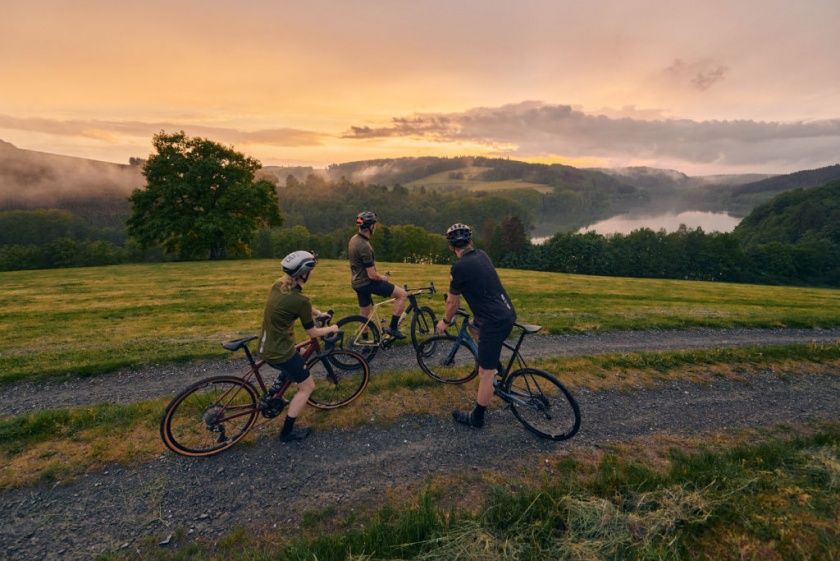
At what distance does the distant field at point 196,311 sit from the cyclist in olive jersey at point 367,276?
4.34 metres

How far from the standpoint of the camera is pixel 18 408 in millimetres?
6926

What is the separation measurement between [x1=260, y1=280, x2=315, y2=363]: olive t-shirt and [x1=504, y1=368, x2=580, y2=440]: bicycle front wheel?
3.65m

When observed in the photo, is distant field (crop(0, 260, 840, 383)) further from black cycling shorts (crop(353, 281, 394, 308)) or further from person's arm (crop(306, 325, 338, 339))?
person's arm (crop(306, 325, 338, 339))

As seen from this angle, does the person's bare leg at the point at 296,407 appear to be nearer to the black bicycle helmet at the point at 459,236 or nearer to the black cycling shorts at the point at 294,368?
the black cycling shorts at the point at 294,368

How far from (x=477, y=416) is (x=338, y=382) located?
2885 mm

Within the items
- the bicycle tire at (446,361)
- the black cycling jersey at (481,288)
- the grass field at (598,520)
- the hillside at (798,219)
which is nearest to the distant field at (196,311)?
the bicycle tire at (446,361)

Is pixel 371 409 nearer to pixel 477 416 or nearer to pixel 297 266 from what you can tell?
pixel 477 416

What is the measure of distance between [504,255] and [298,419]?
63.4 m

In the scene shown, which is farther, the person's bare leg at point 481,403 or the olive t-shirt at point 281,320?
the person's bare leg at point 481,403

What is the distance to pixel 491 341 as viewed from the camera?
5.67 meters

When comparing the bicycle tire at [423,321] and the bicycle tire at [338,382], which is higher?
the bicycle tire at [423,321]

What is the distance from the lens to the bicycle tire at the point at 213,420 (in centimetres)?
539

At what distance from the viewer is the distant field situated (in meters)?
9.50

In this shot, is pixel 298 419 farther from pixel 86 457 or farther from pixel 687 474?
pixel 687 474
